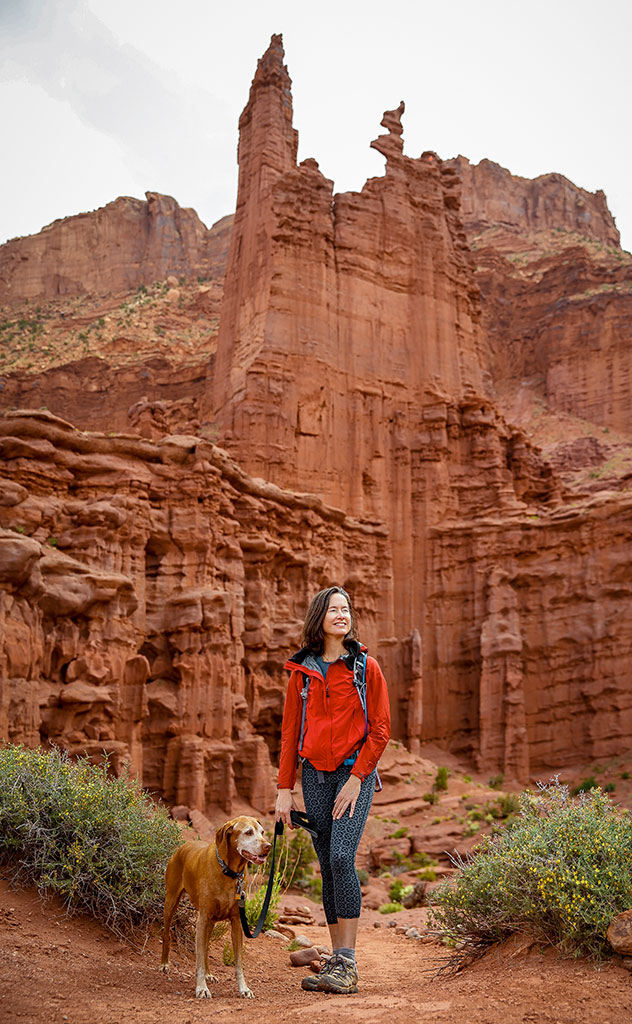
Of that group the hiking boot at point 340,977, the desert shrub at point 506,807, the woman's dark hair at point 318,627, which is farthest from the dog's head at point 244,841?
the desert shrub at point 506,807

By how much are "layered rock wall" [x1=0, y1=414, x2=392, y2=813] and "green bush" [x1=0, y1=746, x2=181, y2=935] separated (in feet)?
18.1

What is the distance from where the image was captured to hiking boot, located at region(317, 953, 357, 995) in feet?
17.7

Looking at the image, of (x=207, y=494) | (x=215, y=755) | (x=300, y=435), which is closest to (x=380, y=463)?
(x=300, y=435)

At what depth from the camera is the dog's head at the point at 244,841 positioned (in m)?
5.38

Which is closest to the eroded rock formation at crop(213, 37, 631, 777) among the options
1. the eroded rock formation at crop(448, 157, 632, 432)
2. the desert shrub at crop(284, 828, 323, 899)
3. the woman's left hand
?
the desert shrub at crop(284, 828, 323, 899)

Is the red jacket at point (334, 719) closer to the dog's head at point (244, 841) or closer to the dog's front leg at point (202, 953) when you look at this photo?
the dog's head at point (244, 841)

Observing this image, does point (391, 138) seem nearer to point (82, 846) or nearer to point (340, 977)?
point (82, 846)

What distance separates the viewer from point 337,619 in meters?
5.83

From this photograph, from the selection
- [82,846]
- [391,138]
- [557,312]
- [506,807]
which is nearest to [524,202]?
[557,312]

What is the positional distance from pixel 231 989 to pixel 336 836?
1.41 m

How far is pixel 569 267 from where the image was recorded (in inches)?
2432

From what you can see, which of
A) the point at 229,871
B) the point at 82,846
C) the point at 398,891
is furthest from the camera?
the point at 398,891

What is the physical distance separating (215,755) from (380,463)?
17.3m

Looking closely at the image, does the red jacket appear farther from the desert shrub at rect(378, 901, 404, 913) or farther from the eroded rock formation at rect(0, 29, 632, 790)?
the desert shrub at rect(378, 901, 404, 913)
